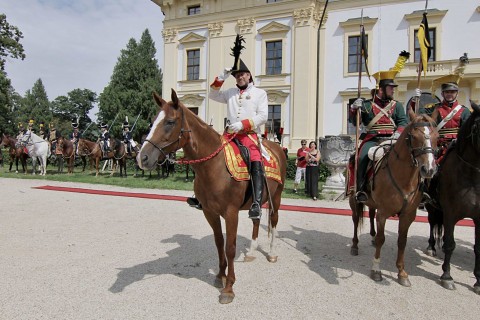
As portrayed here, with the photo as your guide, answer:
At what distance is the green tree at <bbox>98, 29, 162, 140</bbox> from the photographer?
40281mm

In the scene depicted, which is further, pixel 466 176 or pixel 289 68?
pixel 289 68

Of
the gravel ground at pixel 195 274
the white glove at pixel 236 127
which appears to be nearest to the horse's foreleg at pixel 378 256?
the gravel ground at pixel 195 274

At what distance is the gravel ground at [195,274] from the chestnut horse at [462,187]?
0.41 m

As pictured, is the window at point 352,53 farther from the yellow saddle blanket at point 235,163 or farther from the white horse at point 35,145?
the yellow saddle blanket at point 235,163

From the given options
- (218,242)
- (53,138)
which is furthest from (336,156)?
(53,138)

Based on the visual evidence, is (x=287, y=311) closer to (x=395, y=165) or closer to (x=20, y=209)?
(x=395, y=165)

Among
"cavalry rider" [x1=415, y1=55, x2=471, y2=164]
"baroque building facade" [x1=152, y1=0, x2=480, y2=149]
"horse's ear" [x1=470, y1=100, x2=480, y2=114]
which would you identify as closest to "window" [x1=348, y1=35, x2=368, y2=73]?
"baroque building facade" [x1=152, y1=0, x2=480, y2=149]

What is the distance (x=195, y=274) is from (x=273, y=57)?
2172 cm

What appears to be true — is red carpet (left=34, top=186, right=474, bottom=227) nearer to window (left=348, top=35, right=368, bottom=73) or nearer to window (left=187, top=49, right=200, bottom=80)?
window (left=348, top=35, right=368, bottom=73)

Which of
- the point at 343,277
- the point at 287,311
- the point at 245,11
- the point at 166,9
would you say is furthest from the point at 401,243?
the point at 166,9

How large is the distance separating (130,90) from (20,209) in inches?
1362

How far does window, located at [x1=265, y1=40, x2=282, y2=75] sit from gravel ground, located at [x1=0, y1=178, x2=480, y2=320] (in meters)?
18.1

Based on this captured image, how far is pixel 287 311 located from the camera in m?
3.56

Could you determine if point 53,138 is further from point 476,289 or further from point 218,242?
point 476,289
